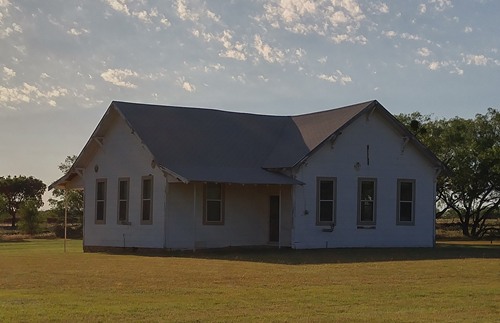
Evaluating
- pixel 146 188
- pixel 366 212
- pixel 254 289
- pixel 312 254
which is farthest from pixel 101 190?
pixel 254 289

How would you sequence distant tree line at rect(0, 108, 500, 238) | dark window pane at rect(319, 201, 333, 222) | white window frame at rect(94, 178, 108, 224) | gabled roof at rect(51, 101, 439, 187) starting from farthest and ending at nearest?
distant tree line at rect(0, 108, 500, 238) < white window frame at rect(94, 178, 108, 224) < dark window pane at rect(319, 201, 333, 222) < gabled roof at rect(51, 101, 439, 187)

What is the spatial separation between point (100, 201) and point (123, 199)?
1743mm

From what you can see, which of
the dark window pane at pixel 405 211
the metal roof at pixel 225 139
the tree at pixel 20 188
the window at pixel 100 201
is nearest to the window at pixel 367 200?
the dark window pane at pixel 405 211

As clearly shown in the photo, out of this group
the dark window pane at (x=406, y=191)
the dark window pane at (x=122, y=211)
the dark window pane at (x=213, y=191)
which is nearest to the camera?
the dark window pane at (x=213, y=191)

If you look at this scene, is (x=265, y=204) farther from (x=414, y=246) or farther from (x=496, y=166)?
(x=496, y=166)

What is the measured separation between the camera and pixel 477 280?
17422 mm

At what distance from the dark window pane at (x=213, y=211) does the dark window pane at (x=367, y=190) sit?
5.30 meters

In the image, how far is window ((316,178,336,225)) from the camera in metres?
29.6

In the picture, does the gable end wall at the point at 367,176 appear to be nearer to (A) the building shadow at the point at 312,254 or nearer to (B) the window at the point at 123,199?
(A) the building shadow at the point at 312,254

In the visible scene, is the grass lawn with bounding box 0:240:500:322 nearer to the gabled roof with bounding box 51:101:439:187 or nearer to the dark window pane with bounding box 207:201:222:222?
the gabled roof with bounding box 51:101:439:187

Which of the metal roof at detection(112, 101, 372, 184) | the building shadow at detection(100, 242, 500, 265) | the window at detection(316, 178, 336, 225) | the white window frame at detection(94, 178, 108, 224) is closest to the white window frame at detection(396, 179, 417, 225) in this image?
the building shadow at detection(100, 242, 500, 265)

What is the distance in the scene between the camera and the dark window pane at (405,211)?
31.5 metres

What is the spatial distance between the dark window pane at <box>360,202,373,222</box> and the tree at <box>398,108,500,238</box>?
1698 centimetres

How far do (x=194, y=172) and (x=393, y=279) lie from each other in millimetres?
11781
